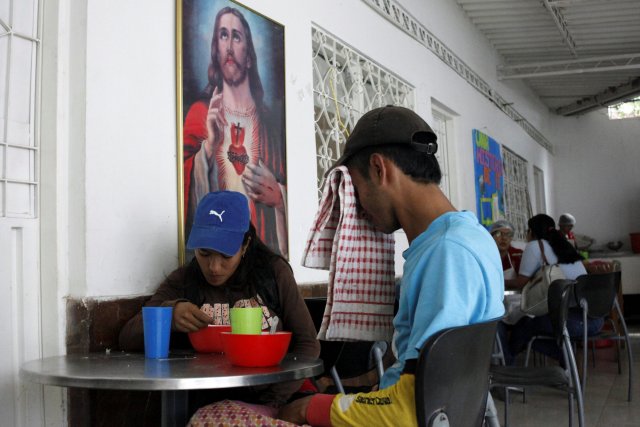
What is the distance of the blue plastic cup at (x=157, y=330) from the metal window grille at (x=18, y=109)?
2.04 ft

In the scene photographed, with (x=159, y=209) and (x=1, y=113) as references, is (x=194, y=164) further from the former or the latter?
(x=1, y=113)

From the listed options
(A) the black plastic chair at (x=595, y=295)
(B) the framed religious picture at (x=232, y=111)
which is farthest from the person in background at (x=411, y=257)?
(A) the black plastic chair at (x=595, y=295)

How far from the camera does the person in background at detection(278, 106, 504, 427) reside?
1264mm

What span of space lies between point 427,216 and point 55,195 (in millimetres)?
1301

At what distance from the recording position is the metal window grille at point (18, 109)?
2113mm

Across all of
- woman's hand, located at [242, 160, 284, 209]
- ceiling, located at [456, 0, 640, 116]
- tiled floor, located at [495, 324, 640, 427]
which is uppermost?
ceiling, located at [456, 0, 640, 116]

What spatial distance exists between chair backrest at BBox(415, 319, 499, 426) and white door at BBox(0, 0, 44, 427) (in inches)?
55.2

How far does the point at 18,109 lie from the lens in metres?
2.17

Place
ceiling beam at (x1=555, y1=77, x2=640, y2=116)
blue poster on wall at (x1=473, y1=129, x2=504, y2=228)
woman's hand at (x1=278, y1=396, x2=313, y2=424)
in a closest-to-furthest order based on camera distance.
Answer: woman's hand at (x1=278, y1=396, x2=313, y2=424)
blue poster on wall at (x1=473, y1=129, x2=504, y2=228)
ceiling beam at (x1=555, y1=77, x2=640, y2=116)

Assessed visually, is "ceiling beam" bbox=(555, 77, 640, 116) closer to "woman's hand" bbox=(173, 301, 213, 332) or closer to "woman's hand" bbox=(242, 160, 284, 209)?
"woman's hand" bbox=(242, 160, 284, 209)

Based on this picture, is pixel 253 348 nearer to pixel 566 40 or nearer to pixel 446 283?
pixel 446 283

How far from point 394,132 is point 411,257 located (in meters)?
0.28

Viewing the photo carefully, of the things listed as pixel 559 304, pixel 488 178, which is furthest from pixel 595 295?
pixel 488 178

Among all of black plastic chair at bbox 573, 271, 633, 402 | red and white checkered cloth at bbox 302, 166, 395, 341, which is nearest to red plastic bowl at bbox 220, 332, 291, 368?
red and white checkered cloth at bbox 302, 166, 395, 341
